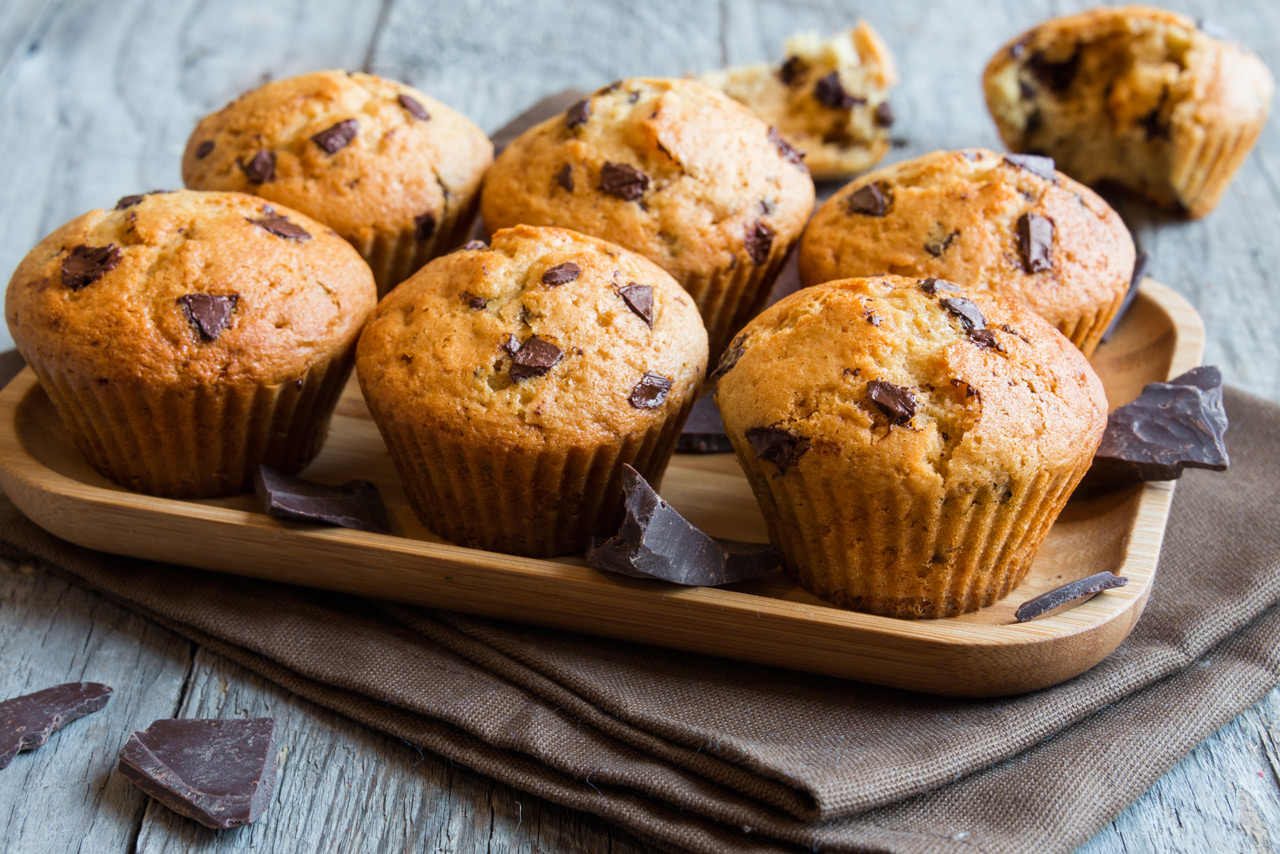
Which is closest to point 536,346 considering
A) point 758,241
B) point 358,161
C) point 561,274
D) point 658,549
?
point 561,274

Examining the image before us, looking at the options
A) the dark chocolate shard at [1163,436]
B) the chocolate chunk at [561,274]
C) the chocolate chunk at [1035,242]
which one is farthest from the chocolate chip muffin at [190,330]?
the dark chocolate shard at [1163,436]

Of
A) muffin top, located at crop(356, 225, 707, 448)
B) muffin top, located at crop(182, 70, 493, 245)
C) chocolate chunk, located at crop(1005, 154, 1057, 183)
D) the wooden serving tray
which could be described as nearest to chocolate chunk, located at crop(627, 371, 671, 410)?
muffin top, located at crop(356, 225, 707, 448)

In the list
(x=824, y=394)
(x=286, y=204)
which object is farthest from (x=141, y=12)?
(x=824, y=394)

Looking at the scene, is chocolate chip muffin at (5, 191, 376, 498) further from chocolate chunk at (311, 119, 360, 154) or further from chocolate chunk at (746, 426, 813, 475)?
chocolate chunk at (746, 426, 813, 475)

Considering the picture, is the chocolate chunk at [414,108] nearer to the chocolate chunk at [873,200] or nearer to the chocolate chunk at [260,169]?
the chocolate chunk at [260,169]

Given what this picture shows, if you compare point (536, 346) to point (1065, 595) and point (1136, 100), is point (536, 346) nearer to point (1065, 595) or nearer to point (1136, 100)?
point (1065, 595)
